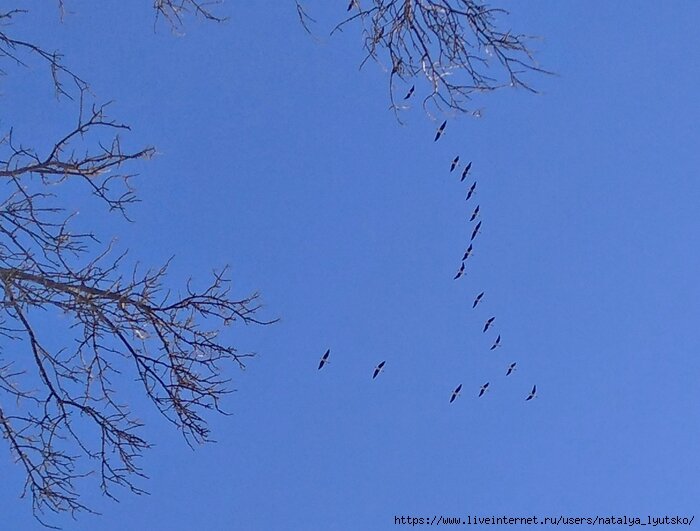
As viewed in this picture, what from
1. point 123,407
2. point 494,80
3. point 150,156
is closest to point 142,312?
point 123,407

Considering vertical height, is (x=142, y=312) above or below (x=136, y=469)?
above

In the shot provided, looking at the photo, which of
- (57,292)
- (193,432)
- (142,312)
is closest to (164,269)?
(142,312)

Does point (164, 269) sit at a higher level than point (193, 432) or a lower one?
higher

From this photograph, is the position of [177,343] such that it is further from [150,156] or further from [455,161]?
[455,161]

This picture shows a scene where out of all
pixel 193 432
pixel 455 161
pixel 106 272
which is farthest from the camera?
pixel 455 161

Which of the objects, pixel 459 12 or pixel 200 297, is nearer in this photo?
pixel 459 12

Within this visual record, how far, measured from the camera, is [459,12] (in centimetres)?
403

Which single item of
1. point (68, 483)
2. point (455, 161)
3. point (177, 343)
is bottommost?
point (68, 483)

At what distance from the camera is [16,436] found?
4594 millimetres

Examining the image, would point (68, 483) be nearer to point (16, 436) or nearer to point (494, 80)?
point (16, 436)

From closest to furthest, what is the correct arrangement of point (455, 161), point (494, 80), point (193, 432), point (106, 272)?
point (494, 80)
point (106, 272)
point (193, 432)
point (455, 161)

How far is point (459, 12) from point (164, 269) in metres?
2.11

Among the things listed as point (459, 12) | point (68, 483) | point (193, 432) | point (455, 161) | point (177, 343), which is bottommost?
point (68, 483)

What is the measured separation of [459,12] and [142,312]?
2.35 m
